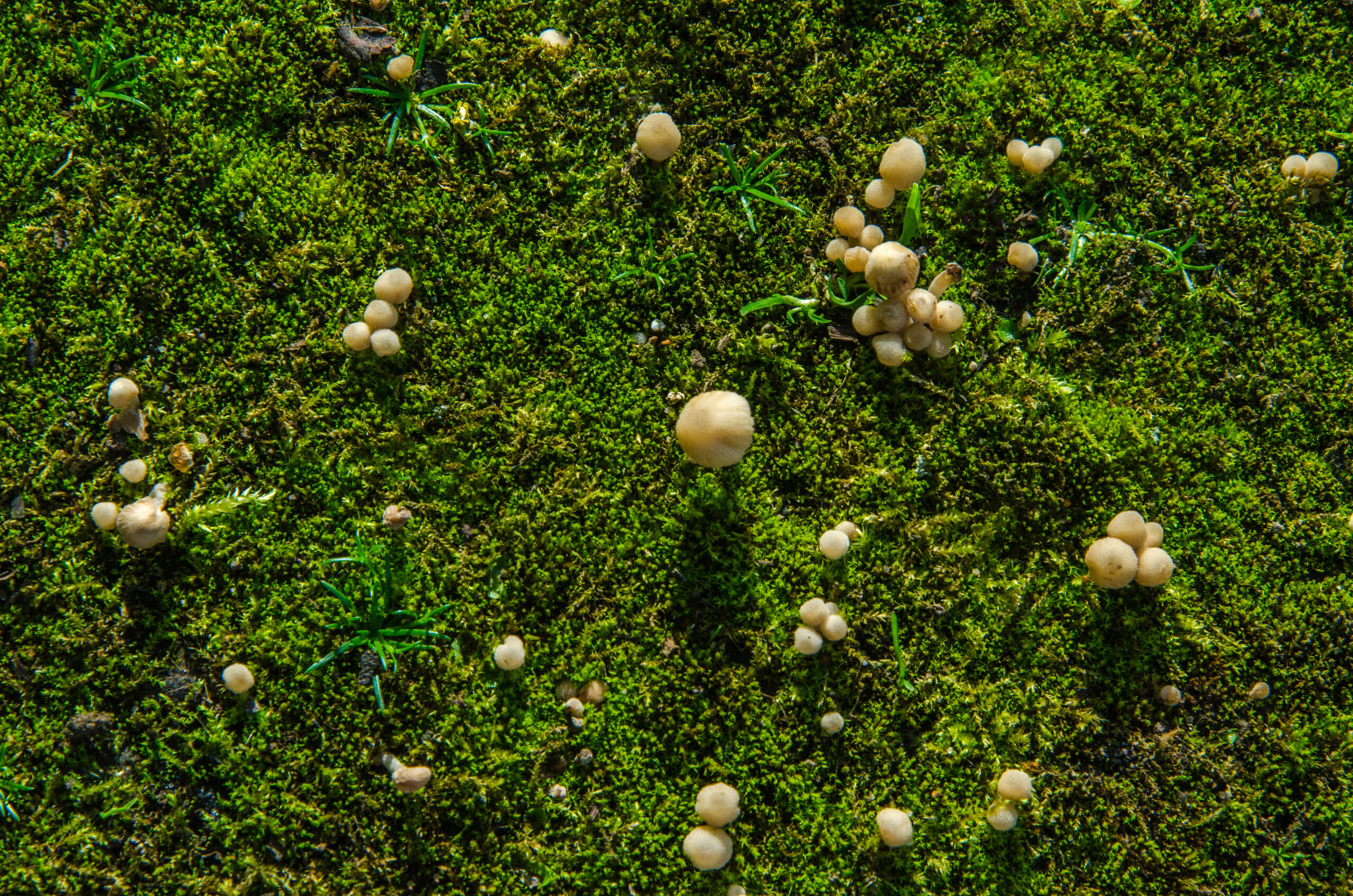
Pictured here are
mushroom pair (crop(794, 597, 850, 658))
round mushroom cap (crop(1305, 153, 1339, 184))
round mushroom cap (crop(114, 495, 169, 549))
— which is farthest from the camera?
round mushroom cap (crop(1305, 153, 1339, 184))

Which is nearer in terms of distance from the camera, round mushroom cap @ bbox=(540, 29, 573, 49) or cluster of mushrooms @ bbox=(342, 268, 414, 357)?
cluster of mushrooms @ bbox=(342, 268, 414, 357)

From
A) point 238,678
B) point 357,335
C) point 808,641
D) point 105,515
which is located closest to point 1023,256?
point 808,641

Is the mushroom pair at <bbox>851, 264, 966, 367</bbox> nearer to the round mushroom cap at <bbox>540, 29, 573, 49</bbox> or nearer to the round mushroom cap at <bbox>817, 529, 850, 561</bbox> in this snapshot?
the round mushroom cap at <bbox>817, 529, 850, 561</bbox>

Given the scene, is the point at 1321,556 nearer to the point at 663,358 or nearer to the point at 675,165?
the point at 663,358

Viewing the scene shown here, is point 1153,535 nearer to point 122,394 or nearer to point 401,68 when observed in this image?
point 401,68

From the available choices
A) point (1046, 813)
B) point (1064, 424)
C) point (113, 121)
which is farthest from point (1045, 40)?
point (113, 121)

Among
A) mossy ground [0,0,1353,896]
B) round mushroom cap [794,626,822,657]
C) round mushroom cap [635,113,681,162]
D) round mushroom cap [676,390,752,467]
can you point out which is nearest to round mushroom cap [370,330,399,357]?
mossy ground [0,0,1353,896]
